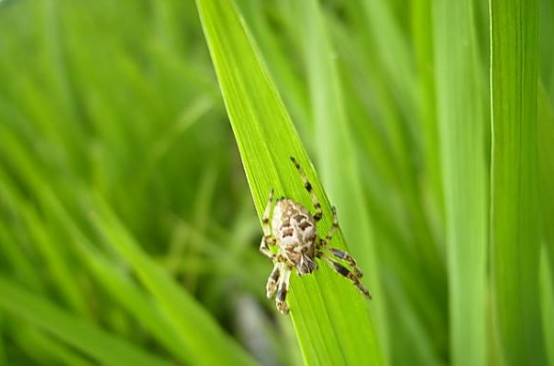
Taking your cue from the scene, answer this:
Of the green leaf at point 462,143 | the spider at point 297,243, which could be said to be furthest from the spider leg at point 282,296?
the green leaf at point 462,143

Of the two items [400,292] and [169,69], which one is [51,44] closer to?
[169,69]

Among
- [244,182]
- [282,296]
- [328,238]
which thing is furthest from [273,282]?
[244,182]

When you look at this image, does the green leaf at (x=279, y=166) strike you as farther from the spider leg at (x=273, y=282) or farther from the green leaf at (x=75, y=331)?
the green leaf at (x=75, y=331)

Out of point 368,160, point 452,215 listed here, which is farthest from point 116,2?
point 452,215

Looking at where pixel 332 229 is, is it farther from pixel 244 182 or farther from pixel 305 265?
pixel 244 182

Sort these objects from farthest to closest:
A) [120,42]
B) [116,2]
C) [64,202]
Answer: [116,2] → [120,42] → [64,202]
